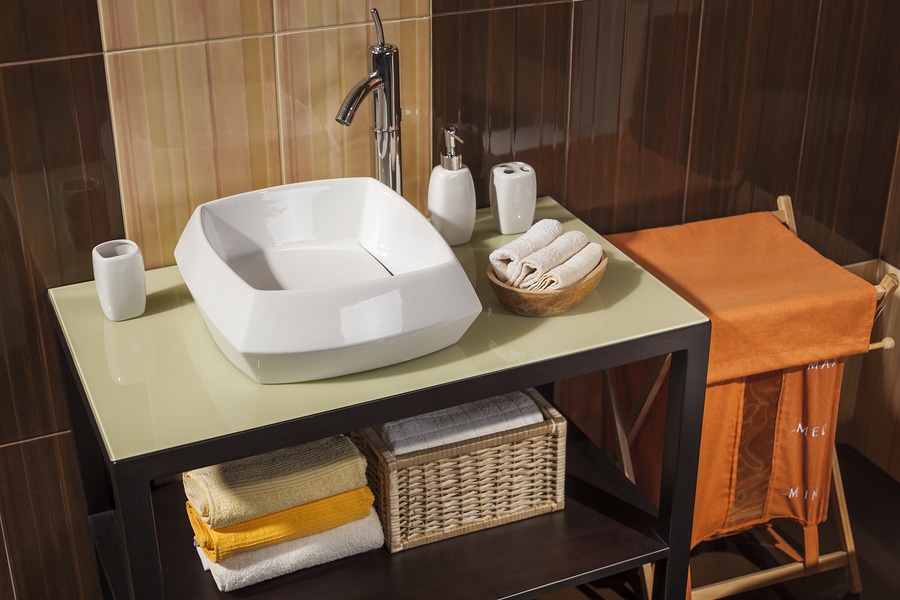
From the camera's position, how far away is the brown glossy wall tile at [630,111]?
1.85m

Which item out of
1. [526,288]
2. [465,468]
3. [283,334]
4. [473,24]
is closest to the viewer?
[283,334]

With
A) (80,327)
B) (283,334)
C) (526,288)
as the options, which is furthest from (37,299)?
(526,288)

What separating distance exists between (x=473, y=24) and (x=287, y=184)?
16.6 inches

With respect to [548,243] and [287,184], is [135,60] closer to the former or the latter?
[287,184]

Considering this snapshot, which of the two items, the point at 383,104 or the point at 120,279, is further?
the point at 383,104

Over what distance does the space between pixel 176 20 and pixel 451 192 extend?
1.65 ft

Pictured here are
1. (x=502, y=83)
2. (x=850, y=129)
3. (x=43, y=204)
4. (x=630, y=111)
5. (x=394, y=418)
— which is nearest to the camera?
(x=394, y=418)

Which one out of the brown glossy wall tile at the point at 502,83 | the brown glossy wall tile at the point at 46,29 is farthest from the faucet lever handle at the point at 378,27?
the brown glossy wall tile at the point at 46,29

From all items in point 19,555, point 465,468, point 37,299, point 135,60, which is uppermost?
point 135,60

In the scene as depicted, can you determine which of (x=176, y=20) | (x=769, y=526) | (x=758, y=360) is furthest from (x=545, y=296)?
(x=769, y=526)

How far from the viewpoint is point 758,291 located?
72.8 inches

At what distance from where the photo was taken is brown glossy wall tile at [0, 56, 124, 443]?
1508mm

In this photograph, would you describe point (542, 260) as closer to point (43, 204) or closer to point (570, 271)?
point (570, 271)

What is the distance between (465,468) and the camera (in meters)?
1.62
